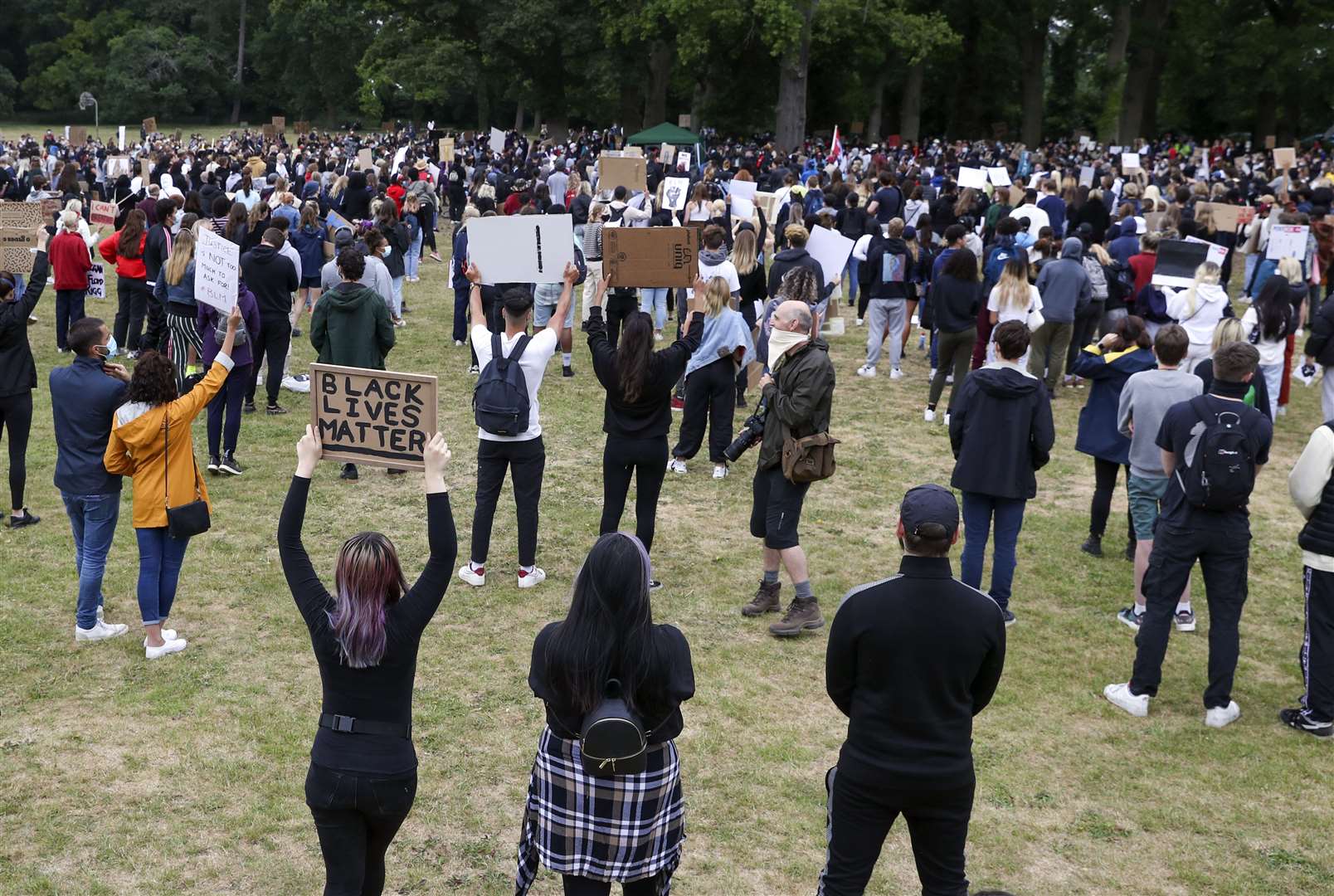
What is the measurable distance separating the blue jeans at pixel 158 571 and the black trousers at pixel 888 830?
4500 mm

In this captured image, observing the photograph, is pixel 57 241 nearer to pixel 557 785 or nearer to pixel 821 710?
pixel 821 710

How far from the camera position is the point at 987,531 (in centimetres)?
798

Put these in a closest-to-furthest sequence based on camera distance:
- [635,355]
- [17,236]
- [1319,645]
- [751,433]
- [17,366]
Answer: [1319,645] < [635,355] < [751,433] < [17,366] < [17,236]

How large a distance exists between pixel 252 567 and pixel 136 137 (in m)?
59.1

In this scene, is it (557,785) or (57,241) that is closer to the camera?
(557,785)

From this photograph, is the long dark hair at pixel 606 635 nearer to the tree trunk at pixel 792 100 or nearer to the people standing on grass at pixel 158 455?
the people standing on grass at pixel 158 455

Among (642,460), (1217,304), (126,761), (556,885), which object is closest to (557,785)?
(556,885)

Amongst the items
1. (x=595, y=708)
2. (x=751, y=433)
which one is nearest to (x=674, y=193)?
(x=751, y=433)

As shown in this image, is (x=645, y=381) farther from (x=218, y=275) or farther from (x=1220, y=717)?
(x=1220, y=717)

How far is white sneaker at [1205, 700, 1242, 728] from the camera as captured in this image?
6.98 metres

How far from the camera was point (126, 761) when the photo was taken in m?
6.25

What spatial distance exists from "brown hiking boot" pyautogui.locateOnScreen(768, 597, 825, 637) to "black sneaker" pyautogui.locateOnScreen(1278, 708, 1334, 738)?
2.69 meters

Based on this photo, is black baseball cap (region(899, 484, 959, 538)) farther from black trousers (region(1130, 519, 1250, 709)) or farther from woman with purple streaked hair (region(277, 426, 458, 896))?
black trousers (region(1130, 519, 1250, 709))

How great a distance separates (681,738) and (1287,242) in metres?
10.6
